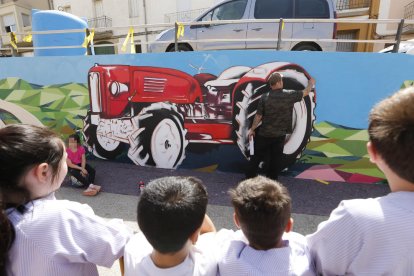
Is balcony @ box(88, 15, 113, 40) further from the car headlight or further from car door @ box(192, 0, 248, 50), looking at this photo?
the car headlight

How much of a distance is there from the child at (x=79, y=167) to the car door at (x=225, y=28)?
3.73 metres

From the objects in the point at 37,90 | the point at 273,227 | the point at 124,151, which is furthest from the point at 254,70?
the point at 37,90

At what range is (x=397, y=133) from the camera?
38.4 inches

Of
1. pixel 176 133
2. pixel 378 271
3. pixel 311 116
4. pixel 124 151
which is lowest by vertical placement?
pixel 124 151

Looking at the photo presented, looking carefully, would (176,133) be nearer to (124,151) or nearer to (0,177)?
(124,151)

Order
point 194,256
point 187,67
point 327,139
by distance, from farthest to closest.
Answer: point 187,67, point 327,139, point 194,256

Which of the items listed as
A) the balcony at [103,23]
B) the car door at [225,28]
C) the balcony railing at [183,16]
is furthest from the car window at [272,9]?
the balcony at [103,23]

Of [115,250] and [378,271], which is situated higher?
[378,271]

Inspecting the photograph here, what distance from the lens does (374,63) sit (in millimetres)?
3840

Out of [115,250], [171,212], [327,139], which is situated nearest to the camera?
[171,212]

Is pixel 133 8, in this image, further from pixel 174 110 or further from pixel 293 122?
pixel 293 122

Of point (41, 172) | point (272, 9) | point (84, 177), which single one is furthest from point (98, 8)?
point (41, 172)

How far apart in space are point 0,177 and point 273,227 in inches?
47.2

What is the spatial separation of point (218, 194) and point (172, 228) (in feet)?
9.35
